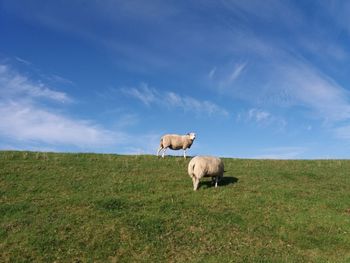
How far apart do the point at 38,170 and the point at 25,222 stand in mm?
11074

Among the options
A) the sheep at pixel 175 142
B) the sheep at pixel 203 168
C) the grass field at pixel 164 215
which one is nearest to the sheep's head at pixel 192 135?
the sheep at pixel 175 142

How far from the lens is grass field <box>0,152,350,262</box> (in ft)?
66.9

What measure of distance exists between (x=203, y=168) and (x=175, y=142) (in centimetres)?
1251

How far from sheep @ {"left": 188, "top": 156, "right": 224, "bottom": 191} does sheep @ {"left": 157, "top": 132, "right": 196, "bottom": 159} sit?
1114 cm

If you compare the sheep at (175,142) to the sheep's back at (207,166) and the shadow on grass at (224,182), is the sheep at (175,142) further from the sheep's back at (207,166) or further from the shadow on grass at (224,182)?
the sheep's back at (207,166)

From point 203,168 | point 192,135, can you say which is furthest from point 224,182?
point 192,135

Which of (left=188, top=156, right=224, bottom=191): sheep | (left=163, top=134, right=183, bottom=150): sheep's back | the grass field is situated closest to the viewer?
the grass field

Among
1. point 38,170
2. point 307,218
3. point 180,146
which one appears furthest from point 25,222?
point 180,146

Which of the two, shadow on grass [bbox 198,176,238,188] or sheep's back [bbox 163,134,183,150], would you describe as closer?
shadow on grass [bbox 198,176,238,188]

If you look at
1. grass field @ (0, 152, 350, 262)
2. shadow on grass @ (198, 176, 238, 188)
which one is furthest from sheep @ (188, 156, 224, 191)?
shadow on grass @ (198, 176, 238, 188)

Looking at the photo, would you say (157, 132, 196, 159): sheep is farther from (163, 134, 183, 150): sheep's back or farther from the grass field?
the grass field

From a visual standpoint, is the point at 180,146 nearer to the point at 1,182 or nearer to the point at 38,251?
the point at 1,182

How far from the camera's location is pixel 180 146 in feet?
136

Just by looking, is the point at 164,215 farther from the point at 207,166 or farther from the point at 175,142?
the point at 175,142
